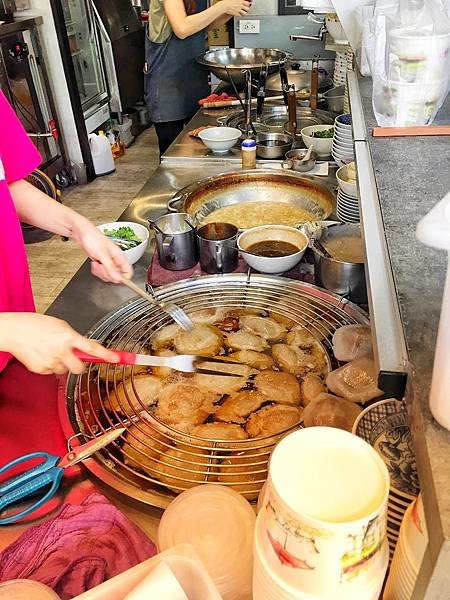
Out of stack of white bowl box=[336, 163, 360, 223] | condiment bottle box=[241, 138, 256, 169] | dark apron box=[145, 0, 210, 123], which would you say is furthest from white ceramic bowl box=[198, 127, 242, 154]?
dark apron box=[145, 0, 210, 123]

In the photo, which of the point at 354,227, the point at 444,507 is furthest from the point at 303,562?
the point at 354,227

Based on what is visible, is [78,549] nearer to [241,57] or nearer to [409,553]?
[409,553]

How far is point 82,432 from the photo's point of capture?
1.21 metres

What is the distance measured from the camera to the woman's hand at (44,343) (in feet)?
3.35

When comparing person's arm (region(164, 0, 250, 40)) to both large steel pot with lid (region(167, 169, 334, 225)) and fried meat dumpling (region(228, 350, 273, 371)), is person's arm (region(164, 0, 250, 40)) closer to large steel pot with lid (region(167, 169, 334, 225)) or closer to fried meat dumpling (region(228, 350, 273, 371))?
large steel pot with lid (region(167, 169, 334, 225))

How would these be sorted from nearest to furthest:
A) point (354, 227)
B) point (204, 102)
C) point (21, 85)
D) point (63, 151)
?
point (354, 227), point (204, 102), point (21, 85), point (63, 151)

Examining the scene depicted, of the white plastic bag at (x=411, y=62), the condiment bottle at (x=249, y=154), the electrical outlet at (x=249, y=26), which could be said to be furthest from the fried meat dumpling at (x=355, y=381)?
the electrical outlet at (x=249, y=26)

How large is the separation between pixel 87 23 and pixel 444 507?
6685 mm

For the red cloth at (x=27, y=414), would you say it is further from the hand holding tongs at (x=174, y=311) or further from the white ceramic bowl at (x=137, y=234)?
the white ceramic bowl at (x=137, y=234)

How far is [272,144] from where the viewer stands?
2.90 m

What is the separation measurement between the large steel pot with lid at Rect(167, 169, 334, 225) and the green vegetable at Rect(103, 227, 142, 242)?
1.17 feet

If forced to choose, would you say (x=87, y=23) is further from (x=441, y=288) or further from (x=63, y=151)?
(x=441, y=288)

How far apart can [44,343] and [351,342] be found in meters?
0.77

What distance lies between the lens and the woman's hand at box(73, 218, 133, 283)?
1.55 meters
